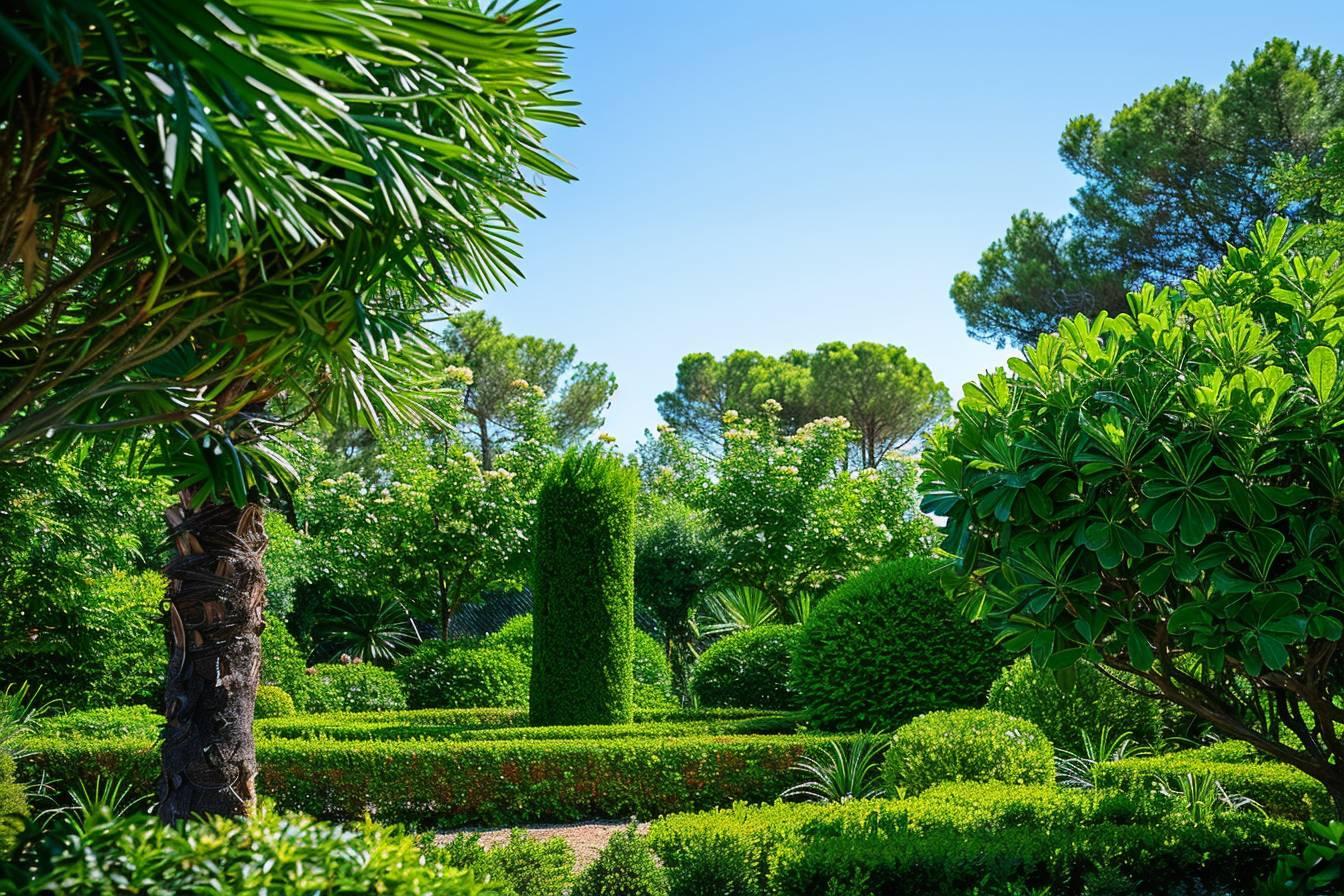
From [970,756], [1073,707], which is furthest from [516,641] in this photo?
[970,756]

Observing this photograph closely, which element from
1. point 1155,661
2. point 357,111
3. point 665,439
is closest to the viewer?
point 357,111

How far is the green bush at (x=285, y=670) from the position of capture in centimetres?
1298

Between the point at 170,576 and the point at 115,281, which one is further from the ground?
the point at 115,281

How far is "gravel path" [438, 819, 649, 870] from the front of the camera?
7.25 meters

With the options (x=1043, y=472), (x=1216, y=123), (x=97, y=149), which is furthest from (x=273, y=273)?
(x=1216, y=123)

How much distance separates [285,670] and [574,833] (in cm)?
Answer: 689

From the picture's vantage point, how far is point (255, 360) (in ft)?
10.2

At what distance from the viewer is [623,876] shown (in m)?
4.38

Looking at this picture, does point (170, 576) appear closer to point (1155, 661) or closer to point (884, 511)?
point (1155, 661)

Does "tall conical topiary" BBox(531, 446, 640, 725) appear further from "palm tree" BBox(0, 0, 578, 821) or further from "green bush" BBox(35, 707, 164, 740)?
"palm tree" BBox(0, 0, 578, 821)

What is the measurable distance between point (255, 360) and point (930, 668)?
768 cm

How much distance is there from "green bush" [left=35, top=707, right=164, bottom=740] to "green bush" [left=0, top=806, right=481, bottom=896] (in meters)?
7.27

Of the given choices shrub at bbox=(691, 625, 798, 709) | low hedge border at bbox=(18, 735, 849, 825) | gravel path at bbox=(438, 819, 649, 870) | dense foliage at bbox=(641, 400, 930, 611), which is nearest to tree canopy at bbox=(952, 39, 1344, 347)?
dense foliage at bbox=(641, 400, 930, 611)

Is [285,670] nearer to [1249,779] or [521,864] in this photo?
[521,864]
